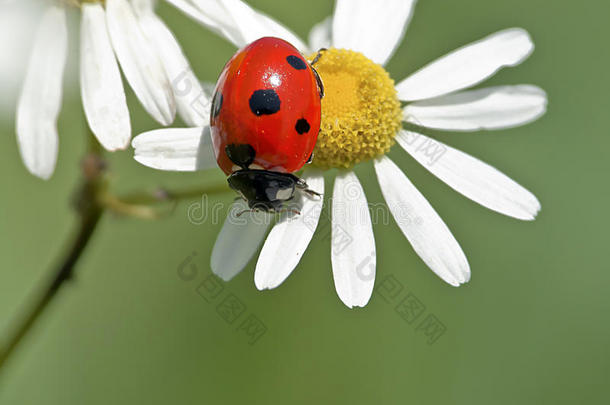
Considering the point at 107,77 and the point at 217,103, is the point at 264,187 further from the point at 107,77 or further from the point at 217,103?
the point at 107,77

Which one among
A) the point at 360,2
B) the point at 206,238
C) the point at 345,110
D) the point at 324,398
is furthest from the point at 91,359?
the point at 360,2

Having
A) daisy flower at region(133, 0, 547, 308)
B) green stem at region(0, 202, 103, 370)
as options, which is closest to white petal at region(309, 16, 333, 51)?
daisy flower at region(133, 0, 547, 308)

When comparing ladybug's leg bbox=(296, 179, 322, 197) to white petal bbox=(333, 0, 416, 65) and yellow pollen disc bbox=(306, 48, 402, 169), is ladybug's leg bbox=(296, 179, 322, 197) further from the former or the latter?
white petal bbox=(333, 0, 416, 65)

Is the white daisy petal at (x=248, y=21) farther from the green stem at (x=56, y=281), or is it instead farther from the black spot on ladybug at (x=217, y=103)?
the green stem at (x=56, y=281)

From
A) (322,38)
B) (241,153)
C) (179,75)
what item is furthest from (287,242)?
(322,38)

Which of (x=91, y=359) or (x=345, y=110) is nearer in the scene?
(x=345, y=110)

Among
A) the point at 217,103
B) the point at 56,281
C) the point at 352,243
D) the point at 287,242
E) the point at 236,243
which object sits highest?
the point at 56,281

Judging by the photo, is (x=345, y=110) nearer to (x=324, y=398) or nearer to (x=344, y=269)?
(x=344, y=269)
